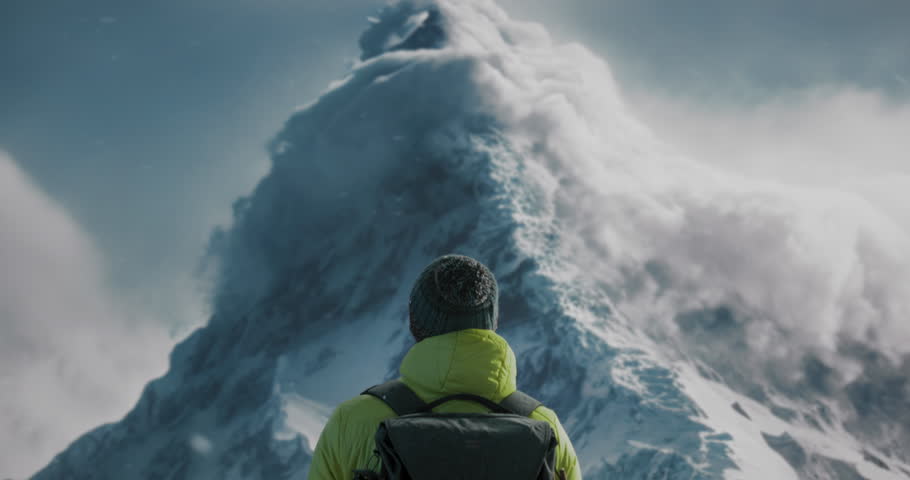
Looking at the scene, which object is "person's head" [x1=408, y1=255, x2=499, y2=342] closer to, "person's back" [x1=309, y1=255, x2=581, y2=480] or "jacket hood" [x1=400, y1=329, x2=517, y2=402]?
"person's back" [x1=309, y1=255, x2=581, y2=480]

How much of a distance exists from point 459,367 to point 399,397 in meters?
0.56

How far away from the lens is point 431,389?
5.11m

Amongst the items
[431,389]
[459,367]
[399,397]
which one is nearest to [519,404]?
[459,367]

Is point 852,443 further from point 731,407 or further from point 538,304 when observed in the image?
point 538,304

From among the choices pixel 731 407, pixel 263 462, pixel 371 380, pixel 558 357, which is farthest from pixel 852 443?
pixel 263 462

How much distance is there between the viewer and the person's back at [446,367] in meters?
5.05

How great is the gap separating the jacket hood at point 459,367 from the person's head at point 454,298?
0.14 metres

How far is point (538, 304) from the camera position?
650ft

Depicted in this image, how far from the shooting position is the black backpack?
4.45m

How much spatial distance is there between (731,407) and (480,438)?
192 metres

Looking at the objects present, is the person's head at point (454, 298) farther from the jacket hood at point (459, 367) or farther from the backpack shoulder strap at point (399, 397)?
the backpack shoulder strap at point (399, 397)

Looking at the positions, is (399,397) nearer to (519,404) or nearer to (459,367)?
(459,367)

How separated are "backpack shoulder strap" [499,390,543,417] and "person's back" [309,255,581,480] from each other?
0.06m

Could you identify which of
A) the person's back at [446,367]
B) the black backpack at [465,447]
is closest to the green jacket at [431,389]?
the person's back at [446,367]
